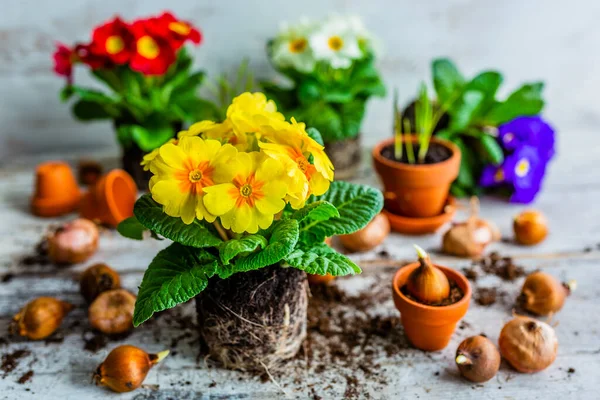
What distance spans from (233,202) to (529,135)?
3.04 ft

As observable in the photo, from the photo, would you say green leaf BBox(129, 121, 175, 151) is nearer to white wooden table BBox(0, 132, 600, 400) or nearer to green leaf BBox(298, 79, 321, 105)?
white wooden table BBox(0, 132, 600, 400)

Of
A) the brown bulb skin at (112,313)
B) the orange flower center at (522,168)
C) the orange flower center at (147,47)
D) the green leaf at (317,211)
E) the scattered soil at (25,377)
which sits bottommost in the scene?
the scattered soil at (25,377)

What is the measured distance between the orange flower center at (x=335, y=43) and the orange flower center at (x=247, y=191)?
28.8 inches

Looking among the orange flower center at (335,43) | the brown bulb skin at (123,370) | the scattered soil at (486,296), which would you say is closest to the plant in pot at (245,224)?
the brown bulb skin at (123,370)

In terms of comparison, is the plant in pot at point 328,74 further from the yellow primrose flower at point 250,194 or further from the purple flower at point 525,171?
the yellow primrose flower at point 250,194

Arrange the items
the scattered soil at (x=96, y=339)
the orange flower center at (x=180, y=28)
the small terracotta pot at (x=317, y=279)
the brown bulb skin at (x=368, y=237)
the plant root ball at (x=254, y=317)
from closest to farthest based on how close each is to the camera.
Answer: the plant root ball at (x=254, y=317)
the scattered soil at (x=96, y=339)
the small terracotta pot at (x=317, y=279)
the brown bulb skin at (x=368, y=237)
the orange flower center at (x=180, y=28)

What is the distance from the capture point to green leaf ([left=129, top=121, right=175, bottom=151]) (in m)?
1.46

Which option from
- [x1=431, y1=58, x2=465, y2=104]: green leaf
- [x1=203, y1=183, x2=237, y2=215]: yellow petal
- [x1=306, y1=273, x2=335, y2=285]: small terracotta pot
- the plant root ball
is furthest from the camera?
[x1=431, y1=58, x2=465, y2=104]: green leaf

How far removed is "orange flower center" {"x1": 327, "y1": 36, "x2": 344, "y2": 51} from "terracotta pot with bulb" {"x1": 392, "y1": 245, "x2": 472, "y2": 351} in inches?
24.8

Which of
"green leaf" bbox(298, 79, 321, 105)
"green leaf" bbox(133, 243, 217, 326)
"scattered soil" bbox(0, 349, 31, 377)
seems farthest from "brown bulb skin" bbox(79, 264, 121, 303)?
"green leaf" bbox(298, 79, 321, 105)

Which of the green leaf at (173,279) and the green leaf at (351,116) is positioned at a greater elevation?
the green leaf at (351,116)

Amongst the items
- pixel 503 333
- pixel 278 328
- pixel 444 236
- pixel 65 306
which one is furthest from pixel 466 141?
pixel 65 306

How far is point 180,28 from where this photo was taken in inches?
57.4

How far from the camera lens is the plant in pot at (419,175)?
4.49 ft
